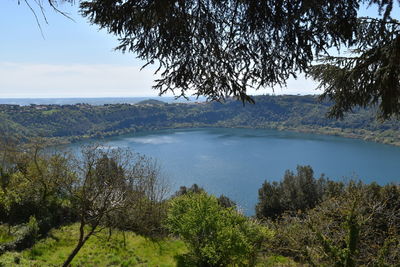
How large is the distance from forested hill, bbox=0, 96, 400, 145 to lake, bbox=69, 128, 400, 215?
110 feet

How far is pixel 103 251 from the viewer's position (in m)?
14.4

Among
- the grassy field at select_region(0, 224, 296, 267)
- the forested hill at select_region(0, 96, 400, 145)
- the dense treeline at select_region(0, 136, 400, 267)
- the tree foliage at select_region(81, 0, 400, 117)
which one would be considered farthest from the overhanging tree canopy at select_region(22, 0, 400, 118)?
the forested hill at select_region(0, 96, 400, 145)

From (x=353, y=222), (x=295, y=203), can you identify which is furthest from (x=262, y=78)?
(x=295, y=203)

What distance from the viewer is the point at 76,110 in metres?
160

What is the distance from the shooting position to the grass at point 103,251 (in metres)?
12.5

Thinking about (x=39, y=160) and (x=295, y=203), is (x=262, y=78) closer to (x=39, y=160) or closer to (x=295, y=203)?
(x=39, y=160)

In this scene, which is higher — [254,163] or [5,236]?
[5,236]

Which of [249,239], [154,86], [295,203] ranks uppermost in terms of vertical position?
[154,86]

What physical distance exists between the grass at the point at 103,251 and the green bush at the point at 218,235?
187 centimetres

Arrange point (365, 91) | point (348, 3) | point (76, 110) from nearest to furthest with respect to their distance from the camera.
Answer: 1. point (348, 3)
2. point (365, 91)
3. point (76, 110)

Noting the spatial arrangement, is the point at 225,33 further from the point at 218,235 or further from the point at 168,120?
the point at 168,120

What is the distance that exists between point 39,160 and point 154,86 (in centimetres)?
1771

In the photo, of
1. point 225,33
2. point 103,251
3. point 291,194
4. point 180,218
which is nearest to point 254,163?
point 291,194

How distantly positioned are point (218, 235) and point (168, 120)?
172 metres
